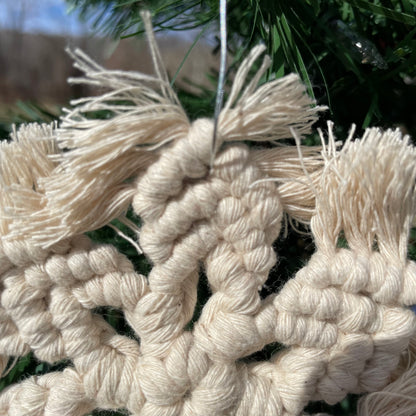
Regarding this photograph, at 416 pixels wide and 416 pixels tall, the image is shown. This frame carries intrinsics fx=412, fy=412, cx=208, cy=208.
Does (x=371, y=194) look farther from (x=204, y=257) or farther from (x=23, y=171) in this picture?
(x=23, y=171)

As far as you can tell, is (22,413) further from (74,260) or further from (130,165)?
(130,165)

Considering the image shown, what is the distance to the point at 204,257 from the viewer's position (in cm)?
38

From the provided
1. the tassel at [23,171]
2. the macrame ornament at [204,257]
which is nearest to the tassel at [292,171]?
the macrame ornament at [204,257]

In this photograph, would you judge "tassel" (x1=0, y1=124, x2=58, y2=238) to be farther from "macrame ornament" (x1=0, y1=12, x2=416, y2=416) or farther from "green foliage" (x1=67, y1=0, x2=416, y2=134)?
"green foliage" (x1=67, y1=0, x2=416, y2=134)

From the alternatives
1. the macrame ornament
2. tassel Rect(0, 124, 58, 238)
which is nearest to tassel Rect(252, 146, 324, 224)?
the macrame ornament

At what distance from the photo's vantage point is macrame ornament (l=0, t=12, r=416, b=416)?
35cm

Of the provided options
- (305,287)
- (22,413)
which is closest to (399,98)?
(305,287)

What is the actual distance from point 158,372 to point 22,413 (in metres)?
0.15

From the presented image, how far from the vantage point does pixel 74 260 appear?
38 cm

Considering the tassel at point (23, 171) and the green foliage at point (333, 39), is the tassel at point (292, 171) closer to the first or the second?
the green foliage at point (333, 39)

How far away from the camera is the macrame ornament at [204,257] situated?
0.35 meters

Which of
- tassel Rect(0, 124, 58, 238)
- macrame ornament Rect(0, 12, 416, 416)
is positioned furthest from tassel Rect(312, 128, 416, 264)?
tassel Rect(0, 124, 58, 238)

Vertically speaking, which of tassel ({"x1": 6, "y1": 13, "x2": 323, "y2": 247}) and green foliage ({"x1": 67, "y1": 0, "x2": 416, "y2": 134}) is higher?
green foliage ({"x1": 67, "y1": 0, "x2": 416, "y2": 134})

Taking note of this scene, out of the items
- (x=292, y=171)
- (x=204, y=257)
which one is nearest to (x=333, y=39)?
(x=292, y=171)
